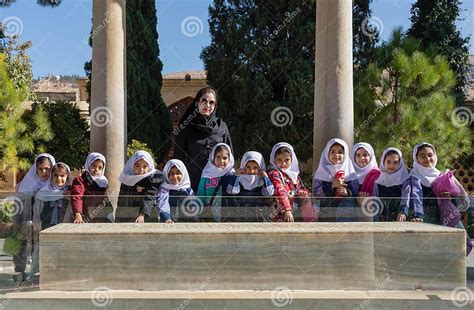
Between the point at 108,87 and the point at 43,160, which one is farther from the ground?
the point at 108,87

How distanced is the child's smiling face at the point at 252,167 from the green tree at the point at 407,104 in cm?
716

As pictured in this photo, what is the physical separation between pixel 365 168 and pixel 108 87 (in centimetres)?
486

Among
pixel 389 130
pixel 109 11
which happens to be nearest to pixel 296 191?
pixel 109 11

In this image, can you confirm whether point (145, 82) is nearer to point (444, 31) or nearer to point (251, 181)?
point (444, 31)

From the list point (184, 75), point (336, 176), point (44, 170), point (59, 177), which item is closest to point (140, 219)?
point (59, 177)

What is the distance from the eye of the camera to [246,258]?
185 inches

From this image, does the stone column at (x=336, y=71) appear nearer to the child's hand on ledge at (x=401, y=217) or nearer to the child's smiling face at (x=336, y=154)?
the child's smiling face at (x=336, y=154)

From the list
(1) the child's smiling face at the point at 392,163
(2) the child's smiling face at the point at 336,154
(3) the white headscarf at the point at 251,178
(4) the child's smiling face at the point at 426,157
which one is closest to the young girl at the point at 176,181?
(3) the white headscarf at the point at 251,178

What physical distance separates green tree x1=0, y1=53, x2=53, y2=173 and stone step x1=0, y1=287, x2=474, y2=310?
11.0 metres

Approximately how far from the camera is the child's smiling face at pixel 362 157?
6.99m

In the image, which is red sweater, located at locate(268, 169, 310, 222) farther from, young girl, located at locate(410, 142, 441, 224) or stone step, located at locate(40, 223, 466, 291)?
stone step, located at locate(40, 223, 466, 291)

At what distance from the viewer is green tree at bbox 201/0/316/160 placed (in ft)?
57.9

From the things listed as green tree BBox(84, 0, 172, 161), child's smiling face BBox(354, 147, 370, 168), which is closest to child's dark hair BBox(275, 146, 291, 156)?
child's smiling face BBox(354, 147, 370, 168)

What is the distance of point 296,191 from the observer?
255 inches
